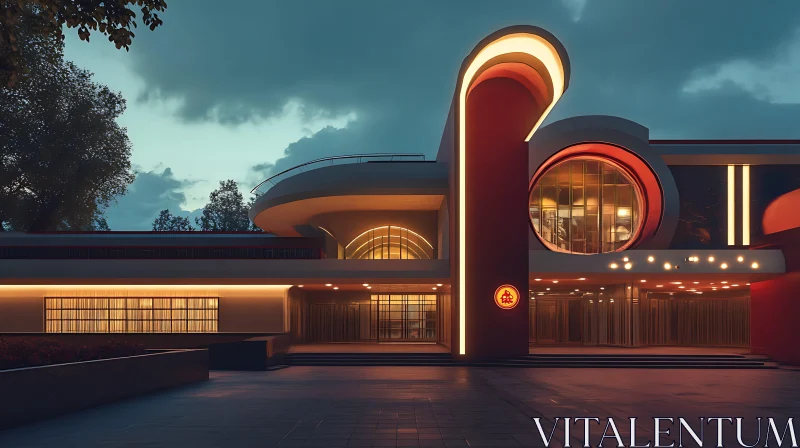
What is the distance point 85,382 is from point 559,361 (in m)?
17.1

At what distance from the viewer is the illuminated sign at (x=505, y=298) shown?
86.5 feet

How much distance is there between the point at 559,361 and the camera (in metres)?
25.9

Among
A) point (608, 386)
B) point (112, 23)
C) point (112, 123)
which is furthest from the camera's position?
point (112, 123)

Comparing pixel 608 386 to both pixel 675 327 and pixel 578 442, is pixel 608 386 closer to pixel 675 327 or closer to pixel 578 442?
pixel 578 442

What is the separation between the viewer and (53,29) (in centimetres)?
1042

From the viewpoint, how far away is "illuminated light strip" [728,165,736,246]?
33219mm

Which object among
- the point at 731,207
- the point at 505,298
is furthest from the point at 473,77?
the point at 731,207

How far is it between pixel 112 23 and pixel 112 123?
126 ft

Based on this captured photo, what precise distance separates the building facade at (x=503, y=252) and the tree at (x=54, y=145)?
4496 mm

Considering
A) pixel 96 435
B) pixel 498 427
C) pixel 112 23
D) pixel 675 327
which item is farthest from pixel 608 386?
pixel 675 327

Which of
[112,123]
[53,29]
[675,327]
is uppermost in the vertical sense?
[112,123]

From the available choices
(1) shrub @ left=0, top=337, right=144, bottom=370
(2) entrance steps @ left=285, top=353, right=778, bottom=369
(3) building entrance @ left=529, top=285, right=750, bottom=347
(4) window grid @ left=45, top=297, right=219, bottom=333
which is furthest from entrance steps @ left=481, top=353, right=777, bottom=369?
(4) window grid @ left=45, top=297, right=219, bottom=333

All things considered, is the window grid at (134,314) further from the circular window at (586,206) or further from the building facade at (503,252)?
the circular window at (586,206)

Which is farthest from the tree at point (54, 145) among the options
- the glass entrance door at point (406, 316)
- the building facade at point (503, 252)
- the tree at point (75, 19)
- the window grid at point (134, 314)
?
the tree at point (75, 19)
